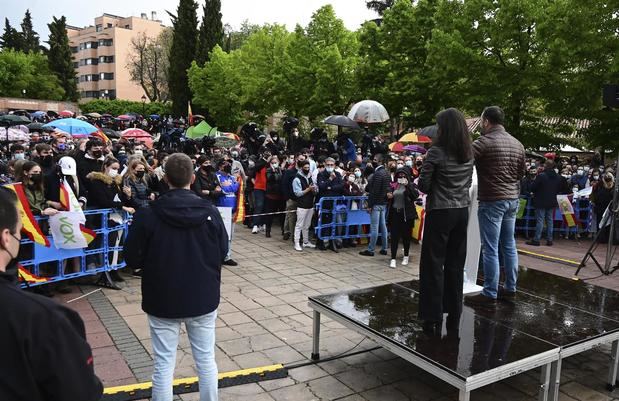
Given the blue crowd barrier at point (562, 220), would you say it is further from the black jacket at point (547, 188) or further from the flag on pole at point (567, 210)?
the black jacket at point (547, 188)

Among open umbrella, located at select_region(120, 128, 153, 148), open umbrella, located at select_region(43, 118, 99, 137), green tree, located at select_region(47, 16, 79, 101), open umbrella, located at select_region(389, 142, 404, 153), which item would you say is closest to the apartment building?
green tree, located at select_region(47, 16, 79, 101)

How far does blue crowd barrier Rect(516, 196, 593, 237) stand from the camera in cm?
1366

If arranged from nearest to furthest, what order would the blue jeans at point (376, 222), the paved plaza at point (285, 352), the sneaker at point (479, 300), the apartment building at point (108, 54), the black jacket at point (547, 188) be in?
1. the paved plaza at point (285, 352)
2. the sneaker at point (479, 300)
3. the blue jeans at point (376, 222)
4. the black jacket at point (547, 188)
5. the apartment building at point (108, 54)

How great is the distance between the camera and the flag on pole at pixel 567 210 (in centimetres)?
1316

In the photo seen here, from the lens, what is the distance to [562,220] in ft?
45.6

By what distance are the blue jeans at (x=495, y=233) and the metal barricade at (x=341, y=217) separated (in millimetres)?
5748

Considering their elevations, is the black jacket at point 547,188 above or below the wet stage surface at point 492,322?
above

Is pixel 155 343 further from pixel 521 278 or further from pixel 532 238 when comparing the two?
pixel 532 238

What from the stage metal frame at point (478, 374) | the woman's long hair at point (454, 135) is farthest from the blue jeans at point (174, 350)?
the woman's long hair at point (454, 135)

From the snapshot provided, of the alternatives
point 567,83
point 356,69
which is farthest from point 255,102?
point 567,83

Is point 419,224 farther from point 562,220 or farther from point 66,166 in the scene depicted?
point 66,166

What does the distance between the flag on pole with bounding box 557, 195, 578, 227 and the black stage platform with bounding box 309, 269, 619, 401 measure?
7.64 meters

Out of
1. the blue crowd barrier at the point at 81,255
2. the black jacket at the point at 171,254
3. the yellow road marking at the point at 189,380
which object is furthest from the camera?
the blue crowd barrier at the point at 81,255

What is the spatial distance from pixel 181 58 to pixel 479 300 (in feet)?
178
